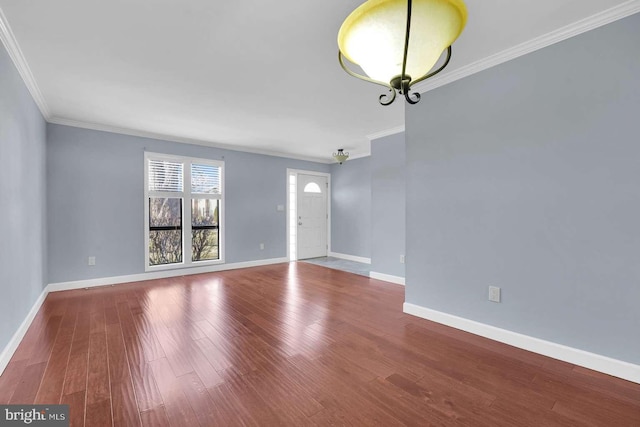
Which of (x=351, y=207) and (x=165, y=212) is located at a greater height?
(x=351, y=207)

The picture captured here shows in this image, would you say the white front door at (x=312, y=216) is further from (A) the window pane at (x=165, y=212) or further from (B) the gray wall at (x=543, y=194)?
(B) the gray wall at (x=543, y=194)

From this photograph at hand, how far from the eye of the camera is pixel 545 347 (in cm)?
221

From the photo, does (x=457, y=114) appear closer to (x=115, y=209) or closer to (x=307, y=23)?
(x=307, y=23)

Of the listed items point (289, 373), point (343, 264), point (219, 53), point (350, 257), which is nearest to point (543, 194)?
point (289, 373)

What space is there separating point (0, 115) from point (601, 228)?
4.45 metres

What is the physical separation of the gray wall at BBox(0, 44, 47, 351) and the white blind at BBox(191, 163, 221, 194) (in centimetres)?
206

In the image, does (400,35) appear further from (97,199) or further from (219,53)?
(97,199)

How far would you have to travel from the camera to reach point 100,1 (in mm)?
1752

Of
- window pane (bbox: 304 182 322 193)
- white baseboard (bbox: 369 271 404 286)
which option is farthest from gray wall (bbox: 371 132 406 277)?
window pane (bbox: 304 182 322 193)

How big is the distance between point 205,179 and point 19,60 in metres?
3.03

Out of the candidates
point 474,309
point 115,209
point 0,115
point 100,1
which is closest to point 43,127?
point 115,209

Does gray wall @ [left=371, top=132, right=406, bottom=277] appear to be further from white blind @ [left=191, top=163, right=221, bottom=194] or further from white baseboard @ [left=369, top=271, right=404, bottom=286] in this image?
white blind @ [left=191, top=163, right=221, bottom=194]

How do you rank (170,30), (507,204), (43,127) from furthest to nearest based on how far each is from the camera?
(43,127)
(507,204)
(170,30)

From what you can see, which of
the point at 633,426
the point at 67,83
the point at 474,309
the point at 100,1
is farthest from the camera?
the point at 67,83
